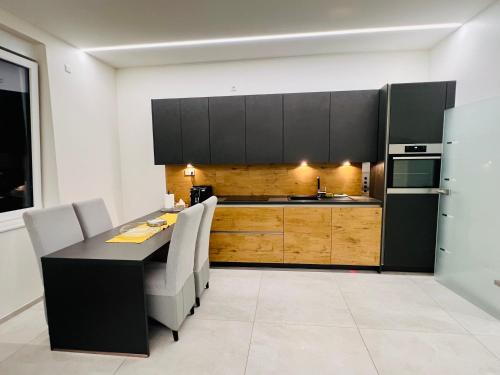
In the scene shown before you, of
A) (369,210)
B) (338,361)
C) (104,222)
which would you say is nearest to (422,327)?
(338,361)

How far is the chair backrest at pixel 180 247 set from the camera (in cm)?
190

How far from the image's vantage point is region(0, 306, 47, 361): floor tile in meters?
2.05

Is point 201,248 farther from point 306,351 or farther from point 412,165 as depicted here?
point 412,165

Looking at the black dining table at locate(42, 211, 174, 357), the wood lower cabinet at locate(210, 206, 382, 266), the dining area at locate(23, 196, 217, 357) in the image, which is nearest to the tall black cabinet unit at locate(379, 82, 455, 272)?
the wood lower cabinet at locate(210, 206, 382, 266)

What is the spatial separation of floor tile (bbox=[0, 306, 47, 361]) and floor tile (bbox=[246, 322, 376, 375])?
70.8 inches

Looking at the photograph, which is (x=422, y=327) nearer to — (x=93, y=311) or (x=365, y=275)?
(x=365, y=275)

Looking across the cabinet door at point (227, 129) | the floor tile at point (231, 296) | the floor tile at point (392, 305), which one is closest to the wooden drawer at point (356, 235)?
the floor tile at point (392, 305)

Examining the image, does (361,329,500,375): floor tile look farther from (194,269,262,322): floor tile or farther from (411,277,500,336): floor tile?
(194,269,262,322): floor tile

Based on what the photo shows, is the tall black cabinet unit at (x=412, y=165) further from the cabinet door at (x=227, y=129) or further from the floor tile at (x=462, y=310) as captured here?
the cabinet door at (x=227, y=129)

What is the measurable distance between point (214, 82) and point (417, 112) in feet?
8.63

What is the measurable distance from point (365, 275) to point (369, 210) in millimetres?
796

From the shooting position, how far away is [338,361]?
1.86 metres

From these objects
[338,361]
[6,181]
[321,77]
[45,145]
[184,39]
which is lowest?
[338,361]

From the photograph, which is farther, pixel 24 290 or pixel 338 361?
pixel 24 290
